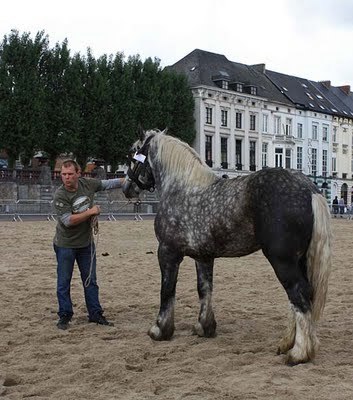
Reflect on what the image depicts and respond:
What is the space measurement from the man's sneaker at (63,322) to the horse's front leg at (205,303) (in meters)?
1.47

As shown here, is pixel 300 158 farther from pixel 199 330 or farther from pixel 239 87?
pixel 199 330

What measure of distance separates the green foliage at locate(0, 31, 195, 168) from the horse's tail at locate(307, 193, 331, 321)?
105 ft

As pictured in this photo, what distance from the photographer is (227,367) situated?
4914 millimetres

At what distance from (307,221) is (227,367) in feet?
4.68

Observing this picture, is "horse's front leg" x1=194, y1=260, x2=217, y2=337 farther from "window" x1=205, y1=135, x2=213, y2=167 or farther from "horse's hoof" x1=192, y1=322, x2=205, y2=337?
"window" x1=205, y1=135, x2=213, y2=167

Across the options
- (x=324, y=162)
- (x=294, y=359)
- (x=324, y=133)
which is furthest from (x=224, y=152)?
(x=294, y=359)

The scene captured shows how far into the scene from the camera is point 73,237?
6.61 m

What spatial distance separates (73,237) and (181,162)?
156cm

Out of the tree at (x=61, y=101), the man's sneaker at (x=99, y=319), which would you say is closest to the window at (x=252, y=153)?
the tree at (x=61, y=101)

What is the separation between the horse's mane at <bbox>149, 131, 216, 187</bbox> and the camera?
19.5ft

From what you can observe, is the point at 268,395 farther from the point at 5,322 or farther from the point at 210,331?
the point at 5,322

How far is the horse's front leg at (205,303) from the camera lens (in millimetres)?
6020

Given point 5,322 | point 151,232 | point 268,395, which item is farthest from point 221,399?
point 151,232

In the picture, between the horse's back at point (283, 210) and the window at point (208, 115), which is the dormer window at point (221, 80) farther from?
the horse's back at point (283, 210)
